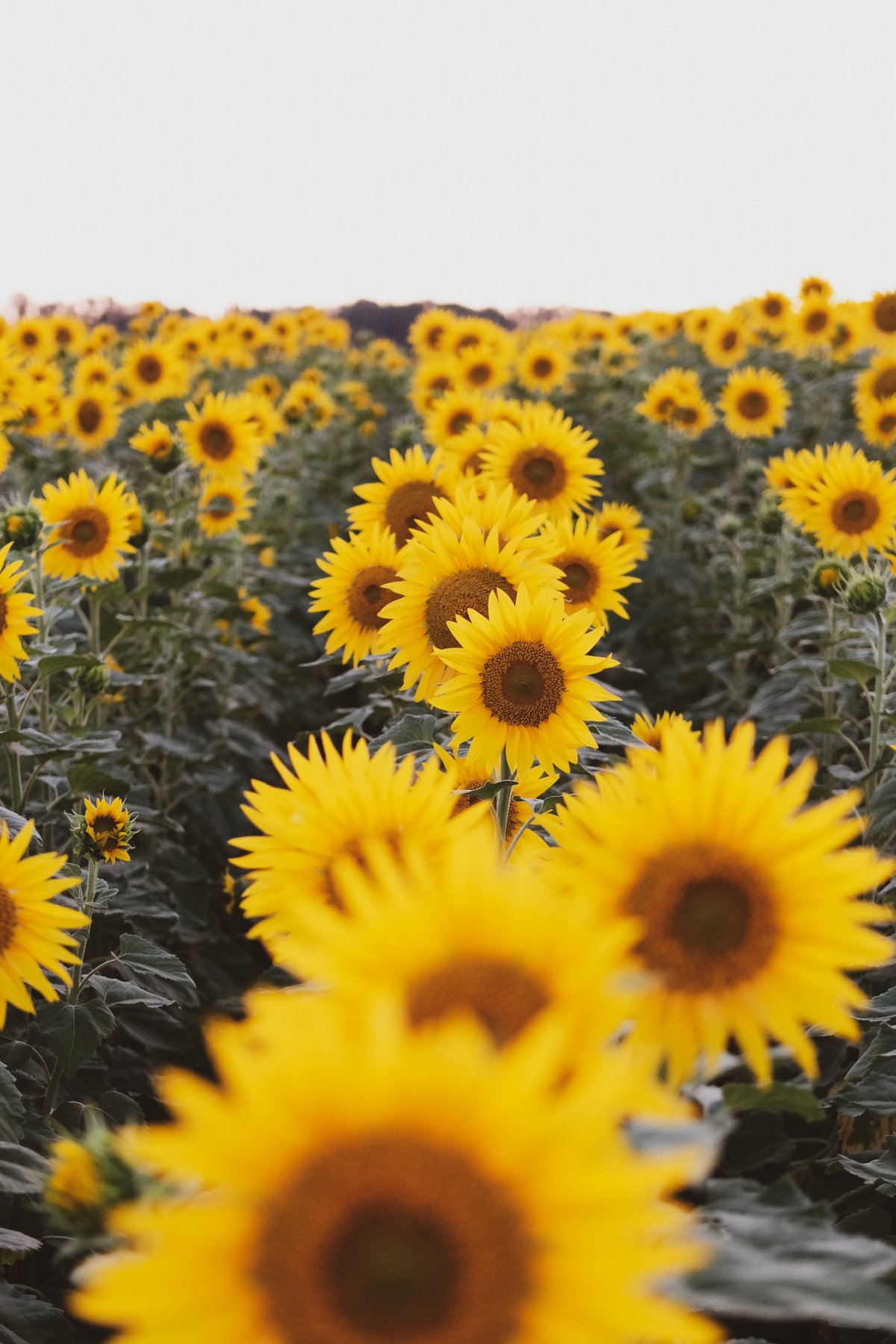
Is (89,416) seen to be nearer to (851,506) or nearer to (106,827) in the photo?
(851,506)

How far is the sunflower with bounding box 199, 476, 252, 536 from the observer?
5.85 meters

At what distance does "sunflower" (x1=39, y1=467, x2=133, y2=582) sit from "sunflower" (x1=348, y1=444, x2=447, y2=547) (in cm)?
115

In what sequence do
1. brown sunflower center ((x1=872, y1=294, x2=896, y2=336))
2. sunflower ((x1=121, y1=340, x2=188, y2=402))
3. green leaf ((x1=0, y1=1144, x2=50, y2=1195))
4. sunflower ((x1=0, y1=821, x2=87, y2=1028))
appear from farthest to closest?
brown sunflower center ((x1=872, y1=294, x2=896, y2=336)), sunflower ((x1=121, y1=340, x2=188, y2=402)), sunflower ((x1=0, y1=821, x2=87, y2=1028)), green leaf ((x1=0, y1=1144, x2=50, y2=1195))

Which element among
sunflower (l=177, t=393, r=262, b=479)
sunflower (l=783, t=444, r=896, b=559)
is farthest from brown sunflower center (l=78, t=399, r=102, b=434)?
sunflower (l=783, t=444, r=896, b=559)

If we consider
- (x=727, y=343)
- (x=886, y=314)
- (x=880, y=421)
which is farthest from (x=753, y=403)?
(x=727, y=343)

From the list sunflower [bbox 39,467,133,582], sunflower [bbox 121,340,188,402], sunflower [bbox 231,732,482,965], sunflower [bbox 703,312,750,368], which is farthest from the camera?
sunflower [bbox 703,312,750,368]

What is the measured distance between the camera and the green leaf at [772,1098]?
3.44 feet

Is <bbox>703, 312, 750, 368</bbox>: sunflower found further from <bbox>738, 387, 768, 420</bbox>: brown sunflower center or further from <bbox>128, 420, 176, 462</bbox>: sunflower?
<bbox>128, 420, 176, 462</bbox>: sunflower

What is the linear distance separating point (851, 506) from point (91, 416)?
4.99m

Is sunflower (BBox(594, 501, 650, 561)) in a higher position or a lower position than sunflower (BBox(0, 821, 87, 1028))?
higher

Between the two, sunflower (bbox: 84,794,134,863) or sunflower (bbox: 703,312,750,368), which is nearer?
sunflower (bbox: 84,794,134,863)

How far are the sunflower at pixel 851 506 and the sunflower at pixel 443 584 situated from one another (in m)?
2.12

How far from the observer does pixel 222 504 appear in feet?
19.2

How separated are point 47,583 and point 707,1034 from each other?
3541 mm
